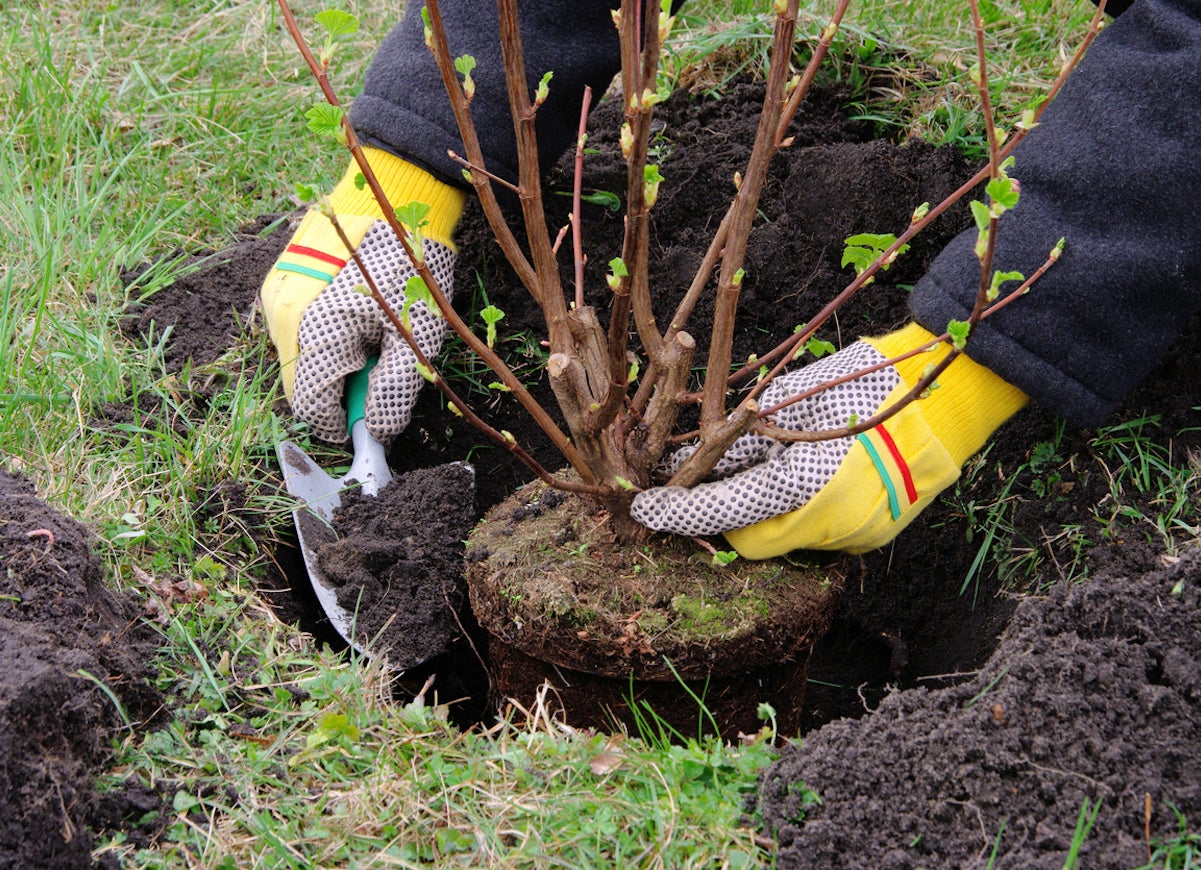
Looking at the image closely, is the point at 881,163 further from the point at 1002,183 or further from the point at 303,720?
the point at 303,720

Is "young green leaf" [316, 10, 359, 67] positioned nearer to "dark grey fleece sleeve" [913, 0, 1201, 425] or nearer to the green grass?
the green grass

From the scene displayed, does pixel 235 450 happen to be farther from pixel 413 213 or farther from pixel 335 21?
pixel 335 21

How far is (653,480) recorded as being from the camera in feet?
6.13

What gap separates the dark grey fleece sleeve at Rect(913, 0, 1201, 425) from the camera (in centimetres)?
164

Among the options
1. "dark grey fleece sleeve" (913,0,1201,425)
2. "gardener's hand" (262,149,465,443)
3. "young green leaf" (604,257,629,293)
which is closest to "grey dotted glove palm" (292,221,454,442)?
"gardener's hand" (262,149,465,443)

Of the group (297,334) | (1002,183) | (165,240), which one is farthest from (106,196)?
(1002,183)

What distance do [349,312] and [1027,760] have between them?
4.69ft

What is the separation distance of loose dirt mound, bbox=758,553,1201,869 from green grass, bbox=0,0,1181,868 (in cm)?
11

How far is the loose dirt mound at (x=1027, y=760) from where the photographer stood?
4.16 feet

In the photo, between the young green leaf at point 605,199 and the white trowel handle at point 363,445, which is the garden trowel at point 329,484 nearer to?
the white trowel handle at point 363,445

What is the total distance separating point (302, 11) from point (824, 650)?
2.71 metres

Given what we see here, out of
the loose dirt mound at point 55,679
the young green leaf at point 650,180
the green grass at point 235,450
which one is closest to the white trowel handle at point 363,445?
the green grass at point 235,450

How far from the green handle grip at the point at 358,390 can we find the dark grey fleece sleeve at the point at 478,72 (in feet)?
1.43

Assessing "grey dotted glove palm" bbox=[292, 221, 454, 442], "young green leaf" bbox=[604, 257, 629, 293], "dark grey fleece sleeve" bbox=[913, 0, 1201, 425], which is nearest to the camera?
"young green leaf" bbox=[604, 257, 629, 293]
